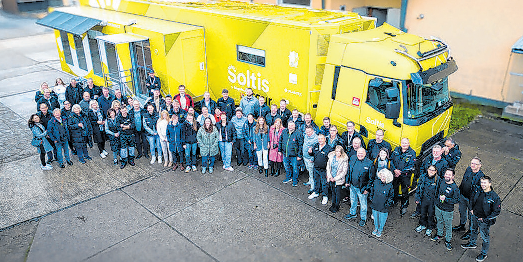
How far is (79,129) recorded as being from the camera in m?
9.70

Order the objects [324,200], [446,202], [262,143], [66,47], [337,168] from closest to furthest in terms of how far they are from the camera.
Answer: [446,202] → [337,168] → [324,200] → [262,143] → [66,47]

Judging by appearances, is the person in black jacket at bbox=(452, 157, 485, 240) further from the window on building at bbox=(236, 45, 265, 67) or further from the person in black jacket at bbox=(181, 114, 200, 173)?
the person in black jacket at bbox=(181, 114, 200, 173)

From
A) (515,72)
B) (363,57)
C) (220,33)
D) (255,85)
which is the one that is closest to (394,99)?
(363,57)

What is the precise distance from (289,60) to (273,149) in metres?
2.08

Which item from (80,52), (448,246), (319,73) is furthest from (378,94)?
(80,52)

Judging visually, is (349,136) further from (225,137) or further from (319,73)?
(225,137)

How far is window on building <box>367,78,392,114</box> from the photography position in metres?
7.71

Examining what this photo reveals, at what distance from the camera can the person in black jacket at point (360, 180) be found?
23.4 feet

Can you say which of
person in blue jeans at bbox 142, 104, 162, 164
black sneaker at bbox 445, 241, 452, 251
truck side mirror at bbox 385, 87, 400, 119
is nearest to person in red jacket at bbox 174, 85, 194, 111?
person in blue jeans at bbox 142, 104, 162, 164

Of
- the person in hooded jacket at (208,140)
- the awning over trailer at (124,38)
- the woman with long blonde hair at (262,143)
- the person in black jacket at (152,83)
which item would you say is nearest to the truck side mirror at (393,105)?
the woman with long blonde hair at (262,143)

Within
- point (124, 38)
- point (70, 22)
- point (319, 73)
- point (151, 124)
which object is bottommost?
point (151, 124)

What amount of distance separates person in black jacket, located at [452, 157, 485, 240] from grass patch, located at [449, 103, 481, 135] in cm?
538

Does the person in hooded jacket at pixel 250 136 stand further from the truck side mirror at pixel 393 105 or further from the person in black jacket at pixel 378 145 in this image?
the truck side mirror at pixel 393 105

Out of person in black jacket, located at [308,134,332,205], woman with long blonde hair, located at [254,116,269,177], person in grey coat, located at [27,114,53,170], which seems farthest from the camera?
person in grey coat, located at [27,114,53,170]
